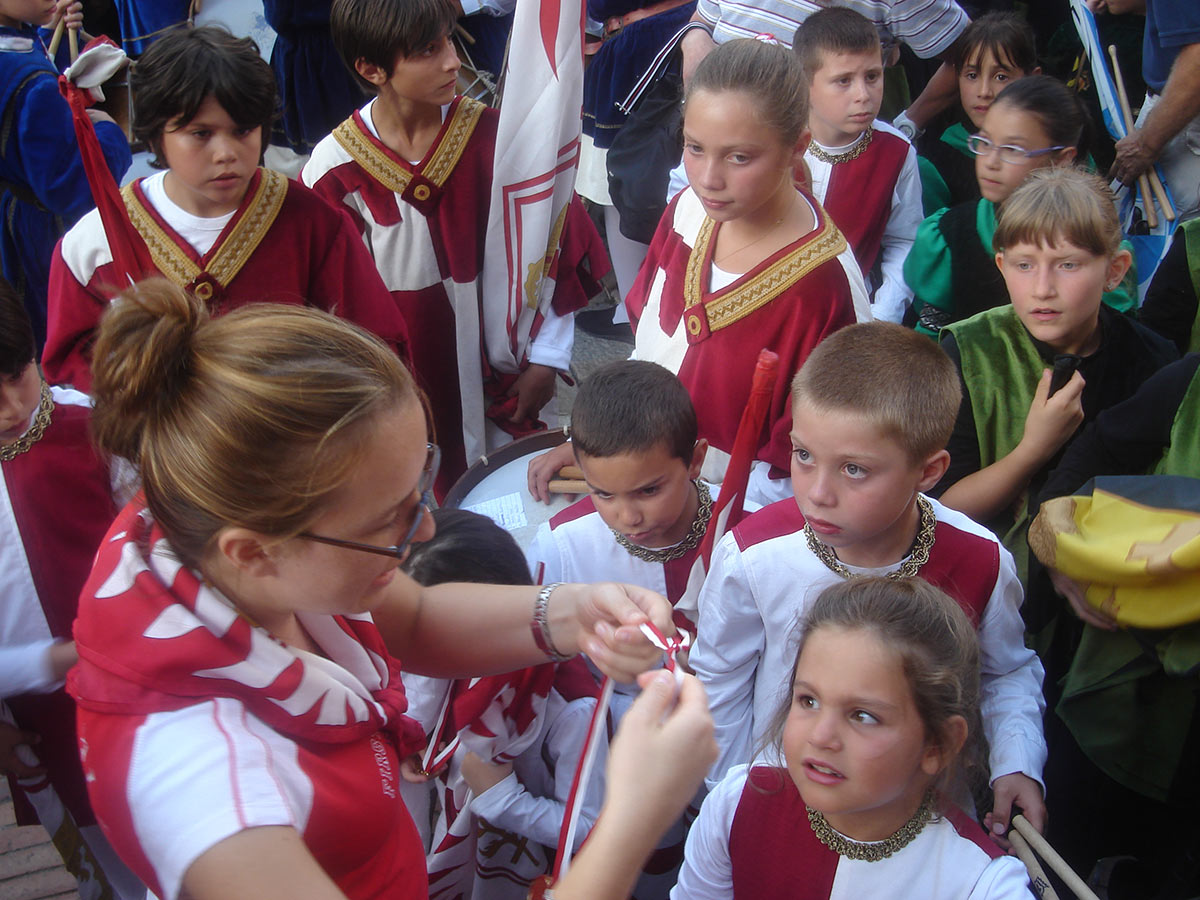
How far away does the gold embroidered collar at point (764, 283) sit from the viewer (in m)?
2.23

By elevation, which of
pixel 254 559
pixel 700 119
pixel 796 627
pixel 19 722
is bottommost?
pixel 19 722

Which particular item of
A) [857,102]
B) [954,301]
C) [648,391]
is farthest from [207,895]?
[857,102]

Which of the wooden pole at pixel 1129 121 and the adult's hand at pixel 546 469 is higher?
the wooden pole at pixel 1129 121

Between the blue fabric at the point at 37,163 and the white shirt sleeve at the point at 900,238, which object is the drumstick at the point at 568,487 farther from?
the blue fabric at the point at 37,163

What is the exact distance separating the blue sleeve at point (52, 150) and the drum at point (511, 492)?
67.1 inches

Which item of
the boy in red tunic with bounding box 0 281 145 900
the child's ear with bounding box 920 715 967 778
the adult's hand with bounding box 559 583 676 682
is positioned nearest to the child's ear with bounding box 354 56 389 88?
the boy in red tunic with bounding box 0 281 145 900

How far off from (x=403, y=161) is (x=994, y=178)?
1.69m

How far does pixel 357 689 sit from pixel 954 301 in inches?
86.9

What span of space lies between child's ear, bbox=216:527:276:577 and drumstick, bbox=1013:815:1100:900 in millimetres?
1167

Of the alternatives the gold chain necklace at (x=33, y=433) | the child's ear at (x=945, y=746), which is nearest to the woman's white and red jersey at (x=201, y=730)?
the child's ear at (x=945, y=746)

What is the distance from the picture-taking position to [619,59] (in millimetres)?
3908

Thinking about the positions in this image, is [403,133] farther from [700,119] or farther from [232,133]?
[700,119]

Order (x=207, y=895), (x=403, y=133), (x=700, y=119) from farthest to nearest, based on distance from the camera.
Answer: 1. (x=403, y=133)
2. (x=700, y=119)
3. (x=207, y=895)

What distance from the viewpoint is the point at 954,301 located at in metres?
2.86
